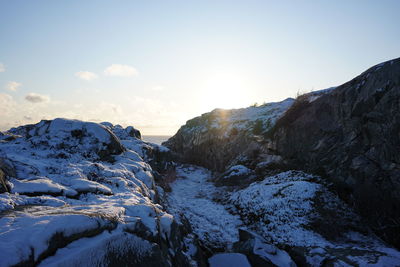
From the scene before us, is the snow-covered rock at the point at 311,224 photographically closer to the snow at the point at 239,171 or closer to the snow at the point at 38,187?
the snow at the point at 239,171

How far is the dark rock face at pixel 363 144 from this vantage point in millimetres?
10492

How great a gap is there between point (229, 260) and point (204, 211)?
718 centimetres

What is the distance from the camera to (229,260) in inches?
305

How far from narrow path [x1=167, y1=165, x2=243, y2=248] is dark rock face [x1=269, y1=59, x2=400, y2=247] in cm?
693

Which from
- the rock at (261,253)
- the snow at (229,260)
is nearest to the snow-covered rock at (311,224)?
the rock at (261,253)

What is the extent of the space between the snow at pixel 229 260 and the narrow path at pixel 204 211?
182cm

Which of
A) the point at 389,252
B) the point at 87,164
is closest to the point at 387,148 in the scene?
the point at 389,252

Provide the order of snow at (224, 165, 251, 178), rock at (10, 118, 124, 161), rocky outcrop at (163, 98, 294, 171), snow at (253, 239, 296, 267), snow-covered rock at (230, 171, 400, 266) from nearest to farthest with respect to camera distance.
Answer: snow at (253, 239, 296, 267) → snow-covered rock at (230, 171, 400, 266) → rock at (10, 118, 124, 161) → snow at (224, 165, 251, 178) → rocky outcrop at (163, 98, 294, 171)

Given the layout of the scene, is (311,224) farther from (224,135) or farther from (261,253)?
(224,135)

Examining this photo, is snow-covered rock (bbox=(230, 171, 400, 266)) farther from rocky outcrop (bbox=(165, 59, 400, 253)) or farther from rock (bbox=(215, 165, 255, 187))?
rock (bbox=(215, 165, 255, 187))

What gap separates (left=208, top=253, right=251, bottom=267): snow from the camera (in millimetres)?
7578

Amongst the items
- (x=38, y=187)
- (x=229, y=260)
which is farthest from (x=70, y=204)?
(x=229, y=260)

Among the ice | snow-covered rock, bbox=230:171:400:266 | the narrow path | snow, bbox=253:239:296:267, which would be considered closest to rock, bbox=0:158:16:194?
the ice

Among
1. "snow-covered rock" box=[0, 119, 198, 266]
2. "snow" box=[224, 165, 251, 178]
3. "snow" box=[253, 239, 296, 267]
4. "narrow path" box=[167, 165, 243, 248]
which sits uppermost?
"snow-covered rock" box=[0, 119, 198, 266]
